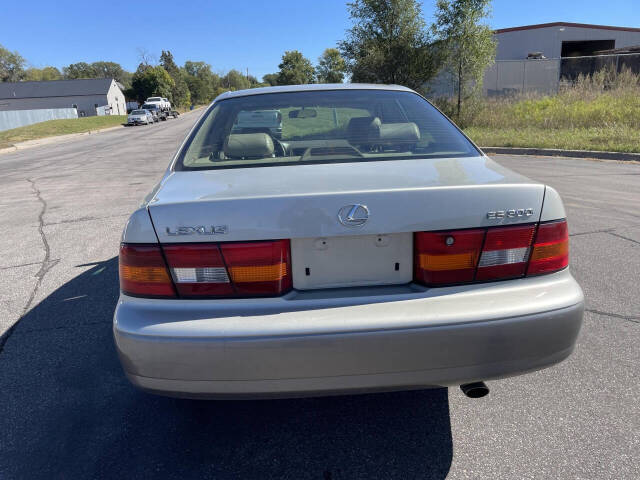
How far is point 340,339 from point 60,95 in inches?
3455

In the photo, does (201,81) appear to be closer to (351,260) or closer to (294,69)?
(294,69)

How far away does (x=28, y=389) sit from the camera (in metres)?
2.73

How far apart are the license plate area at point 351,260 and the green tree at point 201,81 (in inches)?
4389

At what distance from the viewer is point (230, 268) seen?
5.98 ft

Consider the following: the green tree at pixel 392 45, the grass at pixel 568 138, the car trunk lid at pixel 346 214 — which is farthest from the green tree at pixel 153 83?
the car trunk lid at pixel 346 214

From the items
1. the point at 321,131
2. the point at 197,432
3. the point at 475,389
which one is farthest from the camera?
the point at 321,131

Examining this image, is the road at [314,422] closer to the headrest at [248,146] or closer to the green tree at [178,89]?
the headrest at [248,146]

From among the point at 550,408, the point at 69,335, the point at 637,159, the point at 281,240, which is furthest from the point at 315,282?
the point at 637,159

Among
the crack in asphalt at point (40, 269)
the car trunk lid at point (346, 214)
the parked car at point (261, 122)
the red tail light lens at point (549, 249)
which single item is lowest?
the crack in asphalt at point (40, 269)

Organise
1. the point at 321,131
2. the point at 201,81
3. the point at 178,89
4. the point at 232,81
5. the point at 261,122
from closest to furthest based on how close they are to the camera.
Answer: the point at 321,131
the point at 261,122
the point at 178,89
the point at 201,81
the point at 232,81


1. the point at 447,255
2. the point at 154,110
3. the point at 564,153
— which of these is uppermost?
the point at 154,110

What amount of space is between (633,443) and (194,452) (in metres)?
1.99

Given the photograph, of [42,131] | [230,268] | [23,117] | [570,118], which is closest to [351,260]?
[230,268]

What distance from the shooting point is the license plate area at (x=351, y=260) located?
6.02 ft
